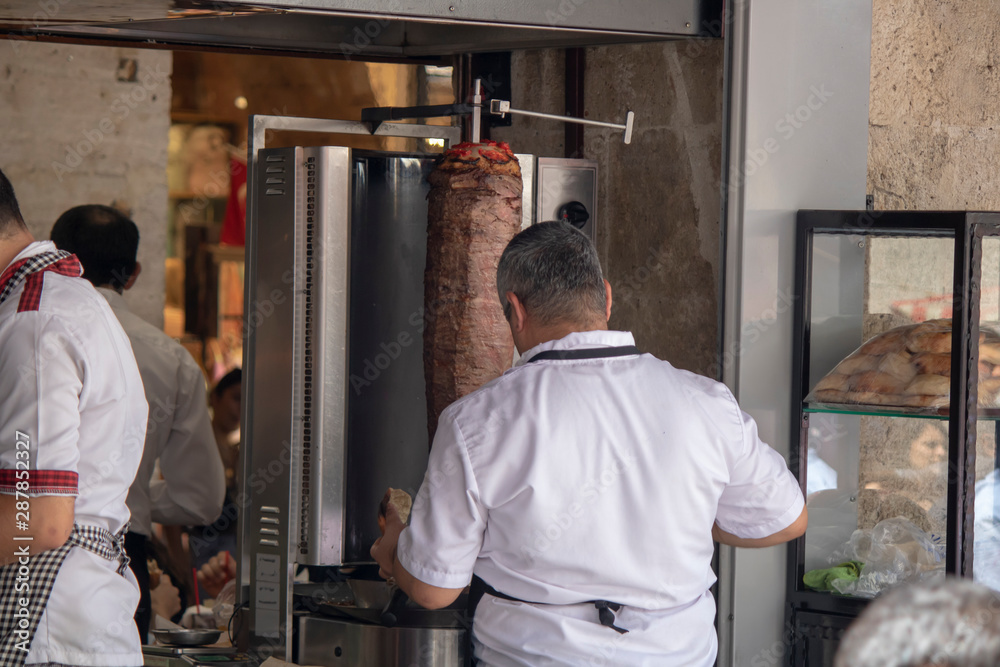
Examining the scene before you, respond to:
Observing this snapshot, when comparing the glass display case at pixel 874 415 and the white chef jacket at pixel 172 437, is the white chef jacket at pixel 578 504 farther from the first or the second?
the white chef jacket at pixel 172 437

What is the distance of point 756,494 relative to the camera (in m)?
1.97

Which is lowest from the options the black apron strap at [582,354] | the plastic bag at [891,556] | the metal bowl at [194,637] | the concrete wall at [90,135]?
the metal bowl at [194,637]

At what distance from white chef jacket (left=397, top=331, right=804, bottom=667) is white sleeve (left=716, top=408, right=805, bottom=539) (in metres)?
0.06

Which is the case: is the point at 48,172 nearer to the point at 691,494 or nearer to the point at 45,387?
the point at 45,387

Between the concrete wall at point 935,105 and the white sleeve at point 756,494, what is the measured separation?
1.25m

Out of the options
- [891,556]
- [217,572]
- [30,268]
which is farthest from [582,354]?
[217,572]

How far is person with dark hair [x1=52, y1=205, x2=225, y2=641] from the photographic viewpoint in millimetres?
3340

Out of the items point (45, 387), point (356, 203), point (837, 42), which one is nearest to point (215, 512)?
point (356, 203)

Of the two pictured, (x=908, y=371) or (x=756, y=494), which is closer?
(x=756, y=494)

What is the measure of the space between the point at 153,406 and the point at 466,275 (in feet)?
5.26

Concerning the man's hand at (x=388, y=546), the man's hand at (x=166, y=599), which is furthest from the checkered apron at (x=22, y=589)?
the man's hand at (x=166, y=599)

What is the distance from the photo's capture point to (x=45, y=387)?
176cm

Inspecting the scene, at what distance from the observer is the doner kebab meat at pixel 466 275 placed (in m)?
2.36

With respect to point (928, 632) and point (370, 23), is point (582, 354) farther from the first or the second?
point (370, 23)
